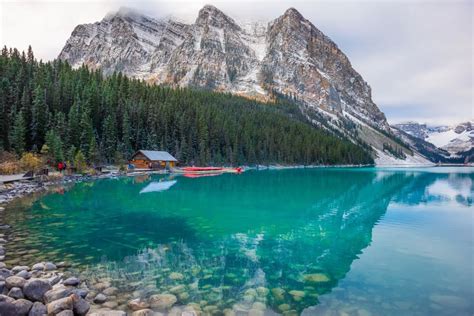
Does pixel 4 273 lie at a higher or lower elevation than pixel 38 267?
higher

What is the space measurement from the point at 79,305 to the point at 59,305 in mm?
481

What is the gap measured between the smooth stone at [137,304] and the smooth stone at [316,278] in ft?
20.1

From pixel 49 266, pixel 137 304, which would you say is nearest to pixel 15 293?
pixel 49 266

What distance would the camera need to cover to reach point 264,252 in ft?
50.9

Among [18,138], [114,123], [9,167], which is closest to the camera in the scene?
[9,167]

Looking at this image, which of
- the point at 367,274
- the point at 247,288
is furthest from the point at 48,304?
the point at 367,274

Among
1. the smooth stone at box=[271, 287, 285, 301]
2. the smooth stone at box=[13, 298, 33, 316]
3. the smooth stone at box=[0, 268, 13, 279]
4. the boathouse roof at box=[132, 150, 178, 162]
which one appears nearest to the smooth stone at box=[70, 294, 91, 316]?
the smooth stone at box=[13, 298, 33, 316]

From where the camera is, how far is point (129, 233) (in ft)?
58.9

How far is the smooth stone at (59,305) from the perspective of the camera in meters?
8.19

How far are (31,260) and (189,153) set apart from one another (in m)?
74.6

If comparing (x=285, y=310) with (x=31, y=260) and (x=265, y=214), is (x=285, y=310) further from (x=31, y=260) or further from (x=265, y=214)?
(x=265, y=214)

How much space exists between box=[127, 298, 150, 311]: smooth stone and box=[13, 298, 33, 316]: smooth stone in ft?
8.32

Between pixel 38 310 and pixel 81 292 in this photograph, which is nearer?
pixel 38 310

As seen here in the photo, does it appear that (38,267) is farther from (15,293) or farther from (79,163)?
(79,163)
